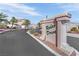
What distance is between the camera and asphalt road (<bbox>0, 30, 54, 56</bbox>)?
2.23 metres

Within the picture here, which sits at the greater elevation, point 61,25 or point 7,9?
point 7,9

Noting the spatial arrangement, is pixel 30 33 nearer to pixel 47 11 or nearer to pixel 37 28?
pixel 37 28

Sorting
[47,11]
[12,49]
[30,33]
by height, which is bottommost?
[12,49]

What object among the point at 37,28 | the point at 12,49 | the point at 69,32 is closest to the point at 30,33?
the point at 37,28

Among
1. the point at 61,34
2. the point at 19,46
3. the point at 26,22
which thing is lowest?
the point at 19,46

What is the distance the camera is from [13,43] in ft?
7.39

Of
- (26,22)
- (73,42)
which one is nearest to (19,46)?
(26,22)

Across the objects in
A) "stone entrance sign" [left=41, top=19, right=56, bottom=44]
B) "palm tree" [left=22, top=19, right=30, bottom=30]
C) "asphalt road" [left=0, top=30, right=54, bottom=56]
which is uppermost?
"palm tree" [left=22, top=19, right=30, bottom=30]

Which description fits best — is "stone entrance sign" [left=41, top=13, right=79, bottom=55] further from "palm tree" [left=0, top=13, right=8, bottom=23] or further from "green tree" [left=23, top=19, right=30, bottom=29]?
"palm tree" [left=0, top=13, right=8, bottom=23]

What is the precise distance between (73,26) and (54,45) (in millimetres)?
264

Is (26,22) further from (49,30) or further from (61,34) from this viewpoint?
(61,34)

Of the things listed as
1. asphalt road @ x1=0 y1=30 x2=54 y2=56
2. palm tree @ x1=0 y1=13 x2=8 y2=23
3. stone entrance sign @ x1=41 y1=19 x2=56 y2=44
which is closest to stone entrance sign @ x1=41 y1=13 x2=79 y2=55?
stone entrance sign @ x1=41 y1=19 x2=56 y2=44

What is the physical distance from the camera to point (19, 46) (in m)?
2.24

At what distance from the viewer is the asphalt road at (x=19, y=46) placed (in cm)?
223
